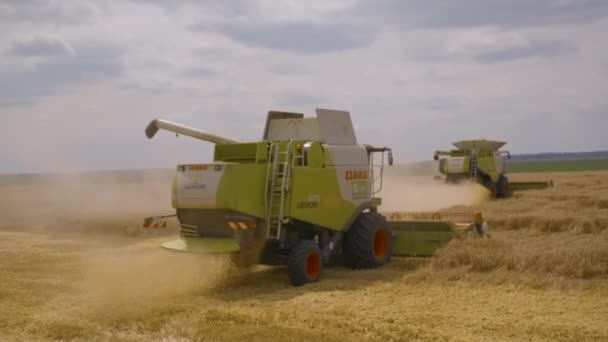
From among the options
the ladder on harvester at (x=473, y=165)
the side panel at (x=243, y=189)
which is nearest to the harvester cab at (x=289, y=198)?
the side panel at (x=243, y=189)

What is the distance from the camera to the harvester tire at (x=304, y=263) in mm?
9734

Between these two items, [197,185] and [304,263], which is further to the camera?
[304,263]

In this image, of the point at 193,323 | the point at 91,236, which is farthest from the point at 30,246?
the point at 193,323

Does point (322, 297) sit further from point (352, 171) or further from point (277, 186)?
point (352, 171)

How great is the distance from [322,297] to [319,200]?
227 centimetres

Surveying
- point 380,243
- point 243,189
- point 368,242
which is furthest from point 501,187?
point 243,189

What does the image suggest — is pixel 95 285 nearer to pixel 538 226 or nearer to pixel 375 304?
pixel 375 304

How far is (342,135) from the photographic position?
458 inches

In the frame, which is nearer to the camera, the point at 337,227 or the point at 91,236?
the point at 337,227

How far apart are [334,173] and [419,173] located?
1033 inches

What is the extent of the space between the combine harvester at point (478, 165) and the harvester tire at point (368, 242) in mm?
16353

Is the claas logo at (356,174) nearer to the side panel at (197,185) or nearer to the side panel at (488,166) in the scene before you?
the side panel at (197,185)

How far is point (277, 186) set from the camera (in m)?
10.1

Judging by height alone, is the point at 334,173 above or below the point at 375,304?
above
